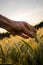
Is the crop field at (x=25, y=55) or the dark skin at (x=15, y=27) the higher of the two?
the dark skin at (x=15, y=27)

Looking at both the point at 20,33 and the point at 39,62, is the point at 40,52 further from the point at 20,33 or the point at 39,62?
the point at 20,33

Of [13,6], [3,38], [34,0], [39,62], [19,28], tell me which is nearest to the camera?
[39,62]

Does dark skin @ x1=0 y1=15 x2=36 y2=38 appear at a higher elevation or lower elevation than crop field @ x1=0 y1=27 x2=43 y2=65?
higher

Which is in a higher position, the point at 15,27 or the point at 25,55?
the point at 15,27

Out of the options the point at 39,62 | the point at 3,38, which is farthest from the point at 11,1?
the point at 39,62

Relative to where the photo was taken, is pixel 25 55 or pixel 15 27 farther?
pixel 15 27

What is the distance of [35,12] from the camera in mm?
1683

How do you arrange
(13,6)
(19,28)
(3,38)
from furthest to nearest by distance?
(13,6), (3,38), (19,28)

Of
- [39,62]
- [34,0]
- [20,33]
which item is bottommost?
[39,62]

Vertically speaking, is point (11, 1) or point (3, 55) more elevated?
point (11, 1)

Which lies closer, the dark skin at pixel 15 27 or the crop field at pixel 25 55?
the crop field at pixel 25 55

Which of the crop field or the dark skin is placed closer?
the crop field

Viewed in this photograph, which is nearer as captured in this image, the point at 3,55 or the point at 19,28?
the point at 3,55

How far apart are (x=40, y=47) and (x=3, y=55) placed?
157 mm
